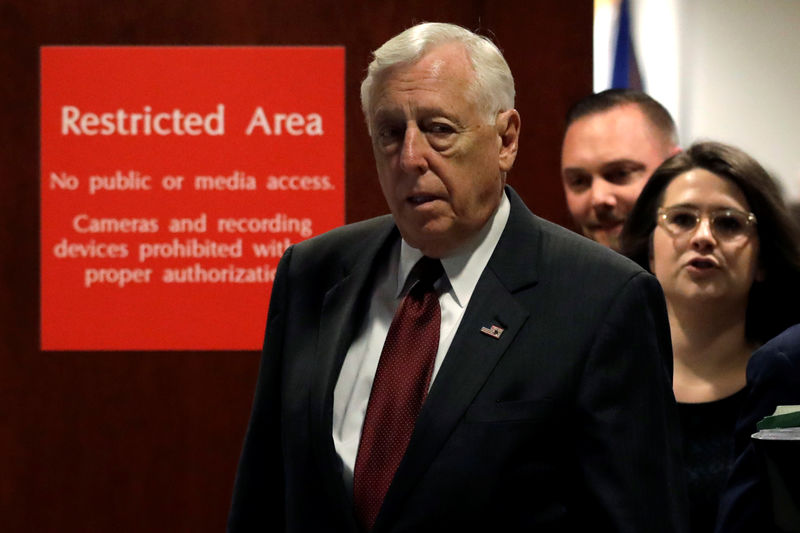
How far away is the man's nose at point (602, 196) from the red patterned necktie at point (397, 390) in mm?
A: 1319

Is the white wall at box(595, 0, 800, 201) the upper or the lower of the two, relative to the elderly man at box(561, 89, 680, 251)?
upper

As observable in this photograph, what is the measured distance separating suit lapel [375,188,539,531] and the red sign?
153 cm

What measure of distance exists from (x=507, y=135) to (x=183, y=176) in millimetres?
1637

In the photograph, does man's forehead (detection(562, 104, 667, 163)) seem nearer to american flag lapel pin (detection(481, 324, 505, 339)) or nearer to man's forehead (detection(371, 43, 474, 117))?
man's forehead (detection(371, 43, 474, 117))

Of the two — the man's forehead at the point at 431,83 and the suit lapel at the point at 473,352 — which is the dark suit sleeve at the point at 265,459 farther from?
the man's forehead at the point at 431,83

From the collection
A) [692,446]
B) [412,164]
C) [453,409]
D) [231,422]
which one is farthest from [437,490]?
[231,422]

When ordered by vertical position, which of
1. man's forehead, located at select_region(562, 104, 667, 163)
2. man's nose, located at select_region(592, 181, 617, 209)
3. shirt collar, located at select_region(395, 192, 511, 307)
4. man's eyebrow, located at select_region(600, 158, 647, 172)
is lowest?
shirt collar, located at select_region(395, 192, 511, 307)

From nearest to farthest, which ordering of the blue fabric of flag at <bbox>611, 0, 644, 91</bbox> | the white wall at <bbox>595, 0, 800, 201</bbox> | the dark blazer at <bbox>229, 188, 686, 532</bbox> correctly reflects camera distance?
1. the dark blazer at <bbox>229, 188, 686, 532</bbox>
2. the blue fabric of flag at <bbox>611, 0, 644, 91</bbox>
3. the white wall at <bbox>595, 0, 800, 201</bbox>

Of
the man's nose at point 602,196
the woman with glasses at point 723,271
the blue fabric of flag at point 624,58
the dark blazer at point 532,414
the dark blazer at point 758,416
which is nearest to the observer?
the dark blazer at point 532,414

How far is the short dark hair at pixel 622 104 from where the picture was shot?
327 centimetres

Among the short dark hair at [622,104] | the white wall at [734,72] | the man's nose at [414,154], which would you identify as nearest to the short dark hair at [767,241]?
the short dark hair at [622,104]

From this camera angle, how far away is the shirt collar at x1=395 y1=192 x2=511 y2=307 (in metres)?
1.95

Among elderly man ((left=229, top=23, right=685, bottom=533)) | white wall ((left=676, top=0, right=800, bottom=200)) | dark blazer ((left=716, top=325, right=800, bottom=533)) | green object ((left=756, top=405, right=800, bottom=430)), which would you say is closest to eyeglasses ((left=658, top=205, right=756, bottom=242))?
dark blazer ((left=716, top=325, right=800, bottom=533))

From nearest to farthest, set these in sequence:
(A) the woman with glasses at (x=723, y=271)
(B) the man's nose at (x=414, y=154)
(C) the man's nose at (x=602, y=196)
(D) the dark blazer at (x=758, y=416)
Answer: (B) the man's nose at (x=414, y=154) < (D) the dark blazer at (x=758, y=416) < (A) the woman with glasses at (x=723, y=271) < (C) the man's nose at (x=602, y=196)
